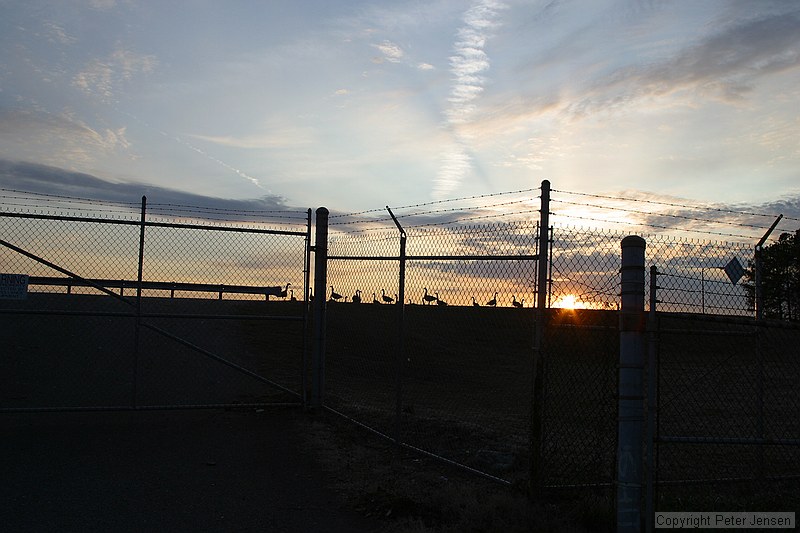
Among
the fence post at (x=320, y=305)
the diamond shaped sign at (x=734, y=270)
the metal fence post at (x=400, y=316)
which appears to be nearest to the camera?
the diamond shaped sign at (x=734, y=270)

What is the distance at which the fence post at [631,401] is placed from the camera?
4582 mm

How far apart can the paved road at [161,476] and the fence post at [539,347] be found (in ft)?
5.08

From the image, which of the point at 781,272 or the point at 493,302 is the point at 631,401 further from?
the point at 781,272

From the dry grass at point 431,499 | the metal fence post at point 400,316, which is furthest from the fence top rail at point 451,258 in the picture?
the dry grass at point 431,499

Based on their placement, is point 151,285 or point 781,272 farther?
point 151,285

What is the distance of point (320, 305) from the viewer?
1080cm

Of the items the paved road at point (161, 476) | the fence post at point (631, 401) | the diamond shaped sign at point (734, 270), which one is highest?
the diamond shaped sign at point (734, 270)

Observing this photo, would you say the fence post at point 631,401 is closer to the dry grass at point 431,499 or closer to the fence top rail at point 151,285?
the dry grass at point 431,499

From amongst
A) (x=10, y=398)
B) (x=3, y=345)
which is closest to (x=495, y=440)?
(x=10, y=398)

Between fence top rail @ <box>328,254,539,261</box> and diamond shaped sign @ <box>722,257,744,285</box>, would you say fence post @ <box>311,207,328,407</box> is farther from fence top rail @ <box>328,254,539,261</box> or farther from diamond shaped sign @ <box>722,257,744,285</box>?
diamond shaped sign @ <box>722,257,744,285</box>

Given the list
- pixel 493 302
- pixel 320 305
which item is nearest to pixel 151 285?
pixel 320 305

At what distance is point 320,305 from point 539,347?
5444 mm

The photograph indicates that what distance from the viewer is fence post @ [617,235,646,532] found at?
458cm

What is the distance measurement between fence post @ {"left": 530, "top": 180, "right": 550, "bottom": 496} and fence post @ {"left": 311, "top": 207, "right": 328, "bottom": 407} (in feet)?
17.3
